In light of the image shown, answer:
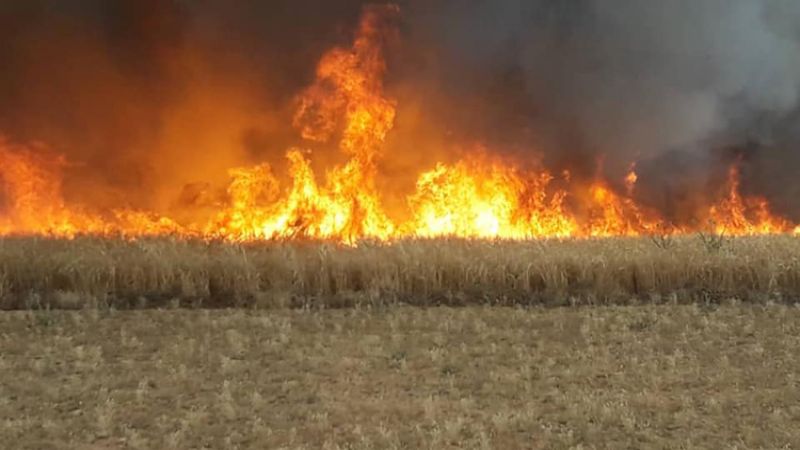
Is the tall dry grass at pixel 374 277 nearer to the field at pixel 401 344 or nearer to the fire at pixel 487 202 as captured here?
the field at pixel 401 344

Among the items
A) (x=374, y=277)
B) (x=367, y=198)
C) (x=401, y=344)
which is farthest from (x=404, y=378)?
(x=367, y=198)

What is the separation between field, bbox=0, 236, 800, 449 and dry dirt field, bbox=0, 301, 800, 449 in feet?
0.08

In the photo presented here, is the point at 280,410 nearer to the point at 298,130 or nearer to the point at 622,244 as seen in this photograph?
the point at 622,244

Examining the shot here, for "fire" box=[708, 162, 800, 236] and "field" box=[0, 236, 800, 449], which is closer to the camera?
"field" box=[0, 236, 800, 449]

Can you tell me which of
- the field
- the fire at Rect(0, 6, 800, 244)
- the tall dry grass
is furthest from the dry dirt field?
the fire at Rect(0, 6, 800, 244)

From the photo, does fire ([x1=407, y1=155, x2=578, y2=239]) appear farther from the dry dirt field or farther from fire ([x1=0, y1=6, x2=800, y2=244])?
the dry dirt field

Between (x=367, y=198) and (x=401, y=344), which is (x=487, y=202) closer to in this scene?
(x=367, y=198)

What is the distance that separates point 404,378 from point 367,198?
360 inches

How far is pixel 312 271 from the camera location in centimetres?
1043

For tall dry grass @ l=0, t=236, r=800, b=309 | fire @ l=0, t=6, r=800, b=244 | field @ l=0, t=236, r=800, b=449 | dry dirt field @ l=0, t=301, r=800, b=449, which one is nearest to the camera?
dry dirt field @ l=0, t=301, r=800, b=449

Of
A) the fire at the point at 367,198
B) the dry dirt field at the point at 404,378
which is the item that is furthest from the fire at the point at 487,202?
the dry dirt field at the point at 404,378

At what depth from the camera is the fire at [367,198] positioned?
15.9 meters

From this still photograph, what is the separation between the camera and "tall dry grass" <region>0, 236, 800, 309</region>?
1005 cm

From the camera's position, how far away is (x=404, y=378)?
24.2ft
